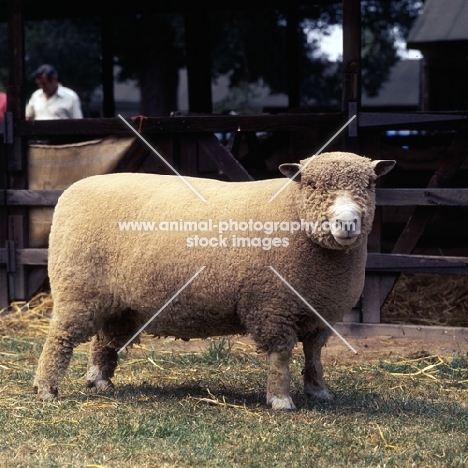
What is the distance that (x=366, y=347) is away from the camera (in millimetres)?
6754

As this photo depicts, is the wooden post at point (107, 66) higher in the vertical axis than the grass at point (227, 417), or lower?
higher

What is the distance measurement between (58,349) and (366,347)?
2448 mm

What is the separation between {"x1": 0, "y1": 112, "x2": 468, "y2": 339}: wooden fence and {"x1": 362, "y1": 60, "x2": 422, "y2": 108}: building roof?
58.9 ft

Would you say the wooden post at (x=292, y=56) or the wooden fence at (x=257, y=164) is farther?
the wooden post at (x=292, y=56)

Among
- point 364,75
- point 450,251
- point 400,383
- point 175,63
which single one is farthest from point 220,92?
point 400,383

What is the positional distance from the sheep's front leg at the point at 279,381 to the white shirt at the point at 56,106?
546 centimetres

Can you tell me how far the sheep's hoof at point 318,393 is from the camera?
524 cm

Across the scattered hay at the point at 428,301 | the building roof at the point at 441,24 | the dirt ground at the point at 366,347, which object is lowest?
the dirt ground at the point at 366,347

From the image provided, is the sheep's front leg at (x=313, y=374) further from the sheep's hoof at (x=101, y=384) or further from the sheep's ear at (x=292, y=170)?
the sheep's hoof at (x=101, y=384)

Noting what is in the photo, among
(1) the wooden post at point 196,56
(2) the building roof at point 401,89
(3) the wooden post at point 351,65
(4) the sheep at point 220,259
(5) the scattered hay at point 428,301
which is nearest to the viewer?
(4) the sheep at point 220,259

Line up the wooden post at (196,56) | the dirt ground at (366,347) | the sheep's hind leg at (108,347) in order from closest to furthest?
the sheep's hind leg at (108,347)
the dirt ground at (366,347)
the wooden post at (196,56)

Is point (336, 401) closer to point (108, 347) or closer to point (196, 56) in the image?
point (108, 347)

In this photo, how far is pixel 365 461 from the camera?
4.04 meters

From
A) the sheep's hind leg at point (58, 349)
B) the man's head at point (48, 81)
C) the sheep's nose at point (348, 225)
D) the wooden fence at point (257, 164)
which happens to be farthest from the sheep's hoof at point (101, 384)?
the man's head at point (48, 81)
